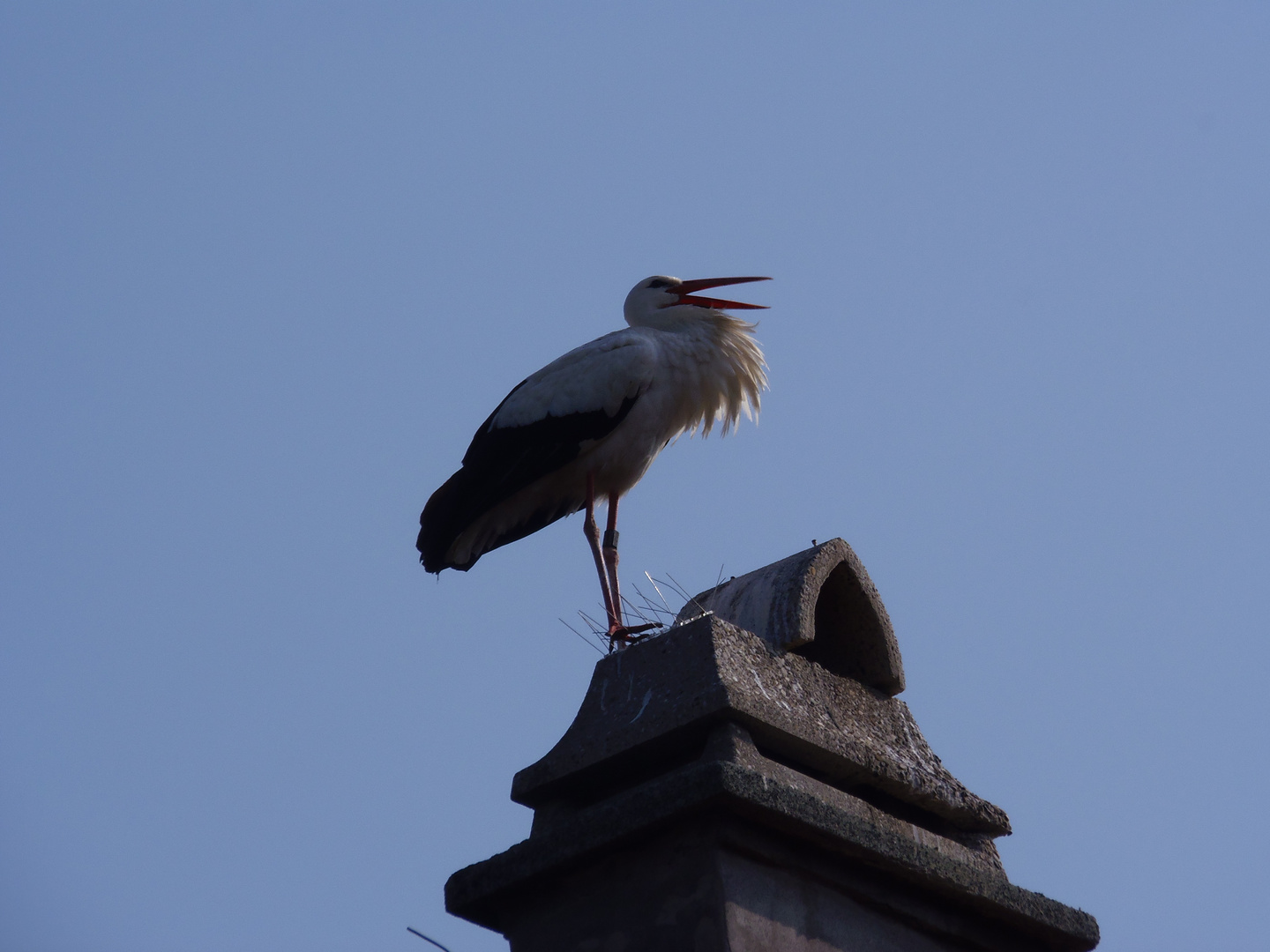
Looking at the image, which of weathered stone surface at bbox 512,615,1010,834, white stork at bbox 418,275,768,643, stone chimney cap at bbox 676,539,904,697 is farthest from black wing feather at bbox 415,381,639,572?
weathered stone surface at bbox 512,615,1010,834

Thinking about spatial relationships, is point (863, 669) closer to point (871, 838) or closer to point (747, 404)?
point (871, 838)

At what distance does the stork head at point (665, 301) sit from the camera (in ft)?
25.0

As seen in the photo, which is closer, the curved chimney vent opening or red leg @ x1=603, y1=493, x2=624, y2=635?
the curved chimney vent opening

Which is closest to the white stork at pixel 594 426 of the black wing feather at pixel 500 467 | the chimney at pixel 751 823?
the black wing feather at pixel 500 467

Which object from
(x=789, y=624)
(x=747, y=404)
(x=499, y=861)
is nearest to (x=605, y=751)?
(x=499, y=861)

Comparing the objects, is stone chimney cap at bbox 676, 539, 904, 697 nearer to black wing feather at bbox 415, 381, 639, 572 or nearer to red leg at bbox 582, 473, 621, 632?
red leg at bbox 582, 473, 621, 632

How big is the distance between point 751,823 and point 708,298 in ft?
15.4

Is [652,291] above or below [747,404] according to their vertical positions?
above

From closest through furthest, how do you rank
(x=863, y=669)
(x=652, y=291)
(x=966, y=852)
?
1. (x=966, y=852)
2. (x=863, y=669)
3. (x=652, y=291)

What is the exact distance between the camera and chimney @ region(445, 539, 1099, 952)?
130 inches

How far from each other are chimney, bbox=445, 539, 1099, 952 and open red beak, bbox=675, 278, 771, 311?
364 cm

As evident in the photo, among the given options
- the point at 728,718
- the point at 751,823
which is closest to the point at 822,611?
the point at 728,718

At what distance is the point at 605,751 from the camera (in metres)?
3.67

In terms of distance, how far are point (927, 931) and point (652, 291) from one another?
15.2 ft
